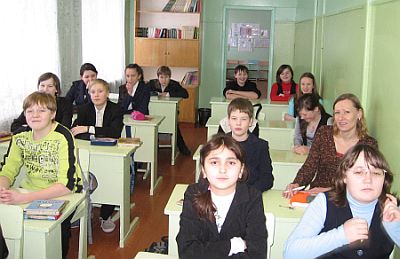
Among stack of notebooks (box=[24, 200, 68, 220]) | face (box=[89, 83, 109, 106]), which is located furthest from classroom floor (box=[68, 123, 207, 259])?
stack of notebooks (box=[24, 200, 68, 220])

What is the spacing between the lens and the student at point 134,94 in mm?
6227

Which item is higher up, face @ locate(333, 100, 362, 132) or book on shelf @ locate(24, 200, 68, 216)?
face @ locate(333, 100, 362, 132)

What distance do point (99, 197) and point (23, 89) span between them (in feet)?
6.95

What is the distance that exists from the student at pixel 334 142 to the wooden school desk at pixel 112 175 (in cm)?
149

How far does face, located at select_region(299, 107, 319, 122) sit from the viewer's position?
4301 mm

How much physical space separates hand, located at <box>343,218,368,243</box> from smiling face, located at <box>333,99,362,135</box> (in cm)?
151

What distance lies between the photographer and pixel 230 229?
218 centimetres

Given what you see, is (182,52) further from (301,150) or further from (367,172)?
(367,172)

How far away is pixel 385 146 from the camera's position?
358cm

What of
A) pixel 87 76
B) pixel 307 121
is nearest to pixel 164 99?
pixel 87 76

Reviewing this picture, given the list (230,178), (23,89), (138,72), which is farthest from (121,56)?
(230,178)

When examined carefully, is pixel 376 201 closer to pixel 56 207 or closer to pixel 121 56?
pixel 56 207

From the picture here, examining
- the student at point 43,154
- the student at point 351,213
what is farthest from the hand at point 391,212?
the student at point 43,154

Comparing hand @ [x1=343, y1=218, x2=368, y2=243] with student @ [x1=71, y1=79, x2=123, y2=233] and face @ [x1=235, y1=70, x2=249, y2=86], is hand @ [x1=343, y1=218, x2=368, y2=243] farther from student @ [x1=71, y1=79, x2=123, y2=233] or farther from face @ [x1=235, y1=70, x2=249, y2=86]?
face @ [x1=235, y1=70, x2=249, y2=86]
